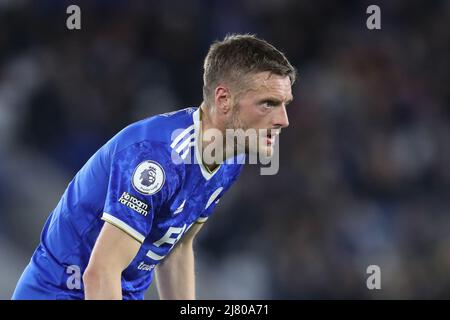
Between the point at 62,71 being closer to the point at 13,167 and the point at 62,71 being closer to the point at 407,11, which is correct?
the point at 13,167

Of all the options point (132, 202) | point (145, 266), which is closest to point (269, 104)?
point (132, 202)

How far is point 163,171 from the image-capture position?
11.0 feet

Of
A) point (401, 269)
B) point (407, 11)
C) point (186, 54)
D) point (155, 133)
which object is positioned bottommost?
point (401, 269)

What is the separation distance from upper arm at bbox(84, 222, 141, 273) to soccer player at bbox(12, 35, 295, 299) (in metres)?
0.05

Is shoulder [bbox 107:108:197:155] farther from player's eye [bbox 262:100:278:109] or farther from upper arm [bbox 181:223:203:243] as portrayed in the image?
upper arm [bbox 181:223:203:243]

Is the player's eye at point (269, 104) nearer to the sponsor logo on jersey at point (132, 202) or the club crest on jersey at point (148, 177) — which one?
the club crest on jersey at point (148, 177)

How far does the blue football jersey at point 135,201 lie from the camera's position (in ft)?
10.8

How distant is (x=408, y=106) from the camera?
29.2 ft

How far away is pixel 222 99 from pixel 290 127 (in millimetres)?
4879

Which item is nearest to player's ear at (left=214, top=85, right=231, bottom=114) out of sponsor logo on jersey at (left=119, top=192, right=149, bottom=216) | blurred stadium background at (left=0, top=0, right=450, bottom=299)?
sponsor logo on jersey at (left=119, top=192, right=149, bottom=216)

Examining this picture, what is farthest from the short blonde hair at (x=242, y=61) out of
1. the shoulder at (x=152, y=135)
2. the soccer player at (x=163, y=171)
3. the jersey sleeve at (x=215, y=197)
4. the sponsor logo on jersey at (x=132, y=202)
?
the sponsor logo on jersey at (x=132, y=202)

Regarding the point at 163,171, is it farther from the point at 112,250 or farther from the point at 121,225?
the point at 112,250
